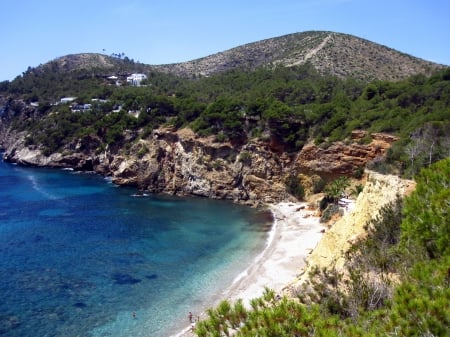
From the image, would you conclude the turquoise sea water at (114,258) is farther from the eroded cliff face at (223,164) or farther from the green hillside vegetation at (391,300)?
the green hillside vegetation at (391,300)

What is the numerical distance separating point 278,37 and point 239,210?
81.5 metres

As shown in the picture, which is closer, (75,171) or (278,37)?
(75,171)

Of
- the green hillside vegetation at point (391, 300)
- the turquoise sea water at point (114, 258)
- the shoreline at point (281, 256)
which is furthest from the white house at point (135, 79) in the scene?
the green hillside vegetation at point (391, 300)

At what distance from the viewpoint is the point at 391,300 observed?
9.16 m

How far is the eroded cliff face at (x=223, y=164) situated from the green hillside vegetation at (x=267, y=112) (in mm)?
1572

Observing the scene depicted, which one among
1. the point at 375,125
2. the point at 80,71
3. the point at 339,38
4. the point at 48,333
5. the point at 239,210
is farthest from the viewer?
the point at 80,71

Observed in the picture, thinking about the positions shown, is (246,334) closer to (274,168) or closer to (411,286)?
(411,286)

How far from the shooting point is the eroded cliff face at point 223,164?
47.5 m

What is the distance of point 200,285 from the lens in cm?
2817

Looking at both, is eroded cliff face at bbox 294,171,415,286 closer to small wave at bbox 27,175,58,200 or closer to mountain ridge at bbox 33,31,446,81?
small wave at bbox 27,175,58,200

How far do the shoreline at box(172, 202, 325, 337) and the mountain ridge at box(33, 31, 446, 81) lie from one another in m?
43.8

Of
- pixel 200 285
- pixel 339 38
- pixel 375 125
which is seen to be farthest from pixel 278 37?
pixel 200 285

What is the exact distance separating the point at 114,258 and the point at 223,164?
25.6 m

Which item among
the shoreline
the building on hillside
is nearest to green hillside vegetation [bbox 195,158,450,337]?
the shoreline
